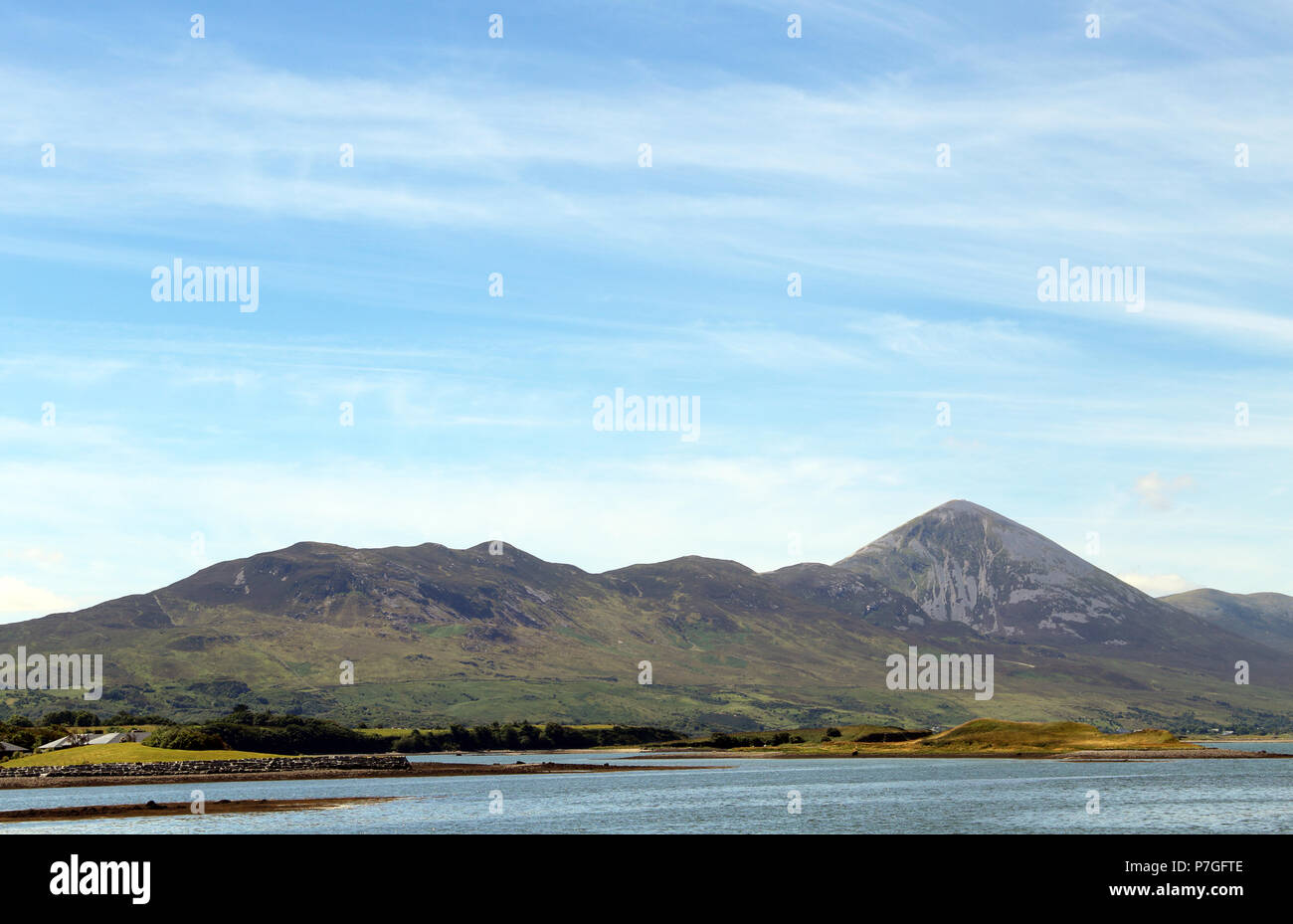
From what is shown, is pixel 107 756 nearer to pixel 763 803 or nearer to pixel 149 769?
pixel 149 769

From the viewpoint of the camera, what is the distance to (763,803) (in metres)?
119

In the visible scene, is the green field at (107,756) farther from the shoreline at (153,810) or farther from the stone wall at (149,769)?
the shoreline at (153,810)

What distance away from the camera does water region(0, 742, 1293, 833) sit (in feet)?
299

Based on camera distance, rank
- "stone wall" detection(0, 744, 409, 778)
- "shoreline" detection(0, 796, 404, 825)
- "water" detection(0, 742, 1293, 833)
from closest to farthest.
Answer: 1. "water" detection(0, 742, 1293, 833)
2. "shoreline" detection(0, 796, 404, 825)
3. "stone wall" detection(0, 744, 409, 778)

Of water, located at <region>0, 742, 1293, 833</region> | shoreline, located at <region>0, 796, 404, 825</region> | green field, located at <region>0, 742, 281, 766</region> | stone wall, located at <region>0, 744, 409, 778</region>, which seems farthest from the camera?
green field, located at <region>0, 742, 281, 766</region>

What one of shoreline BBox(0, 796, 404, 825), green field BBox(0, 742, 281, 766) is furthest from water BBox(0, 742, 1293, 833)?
green field BBox(0, 742, 281, 766)

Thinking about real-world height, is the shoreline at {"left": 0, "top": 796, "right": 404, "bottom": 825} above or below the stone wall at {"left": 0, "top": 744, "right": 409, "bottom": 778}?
above

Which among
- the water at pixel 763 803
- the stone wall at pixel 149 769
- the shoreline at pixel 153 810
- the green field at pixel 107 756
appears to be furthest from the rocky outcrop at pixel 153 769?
the shoreline at pixel 153 810

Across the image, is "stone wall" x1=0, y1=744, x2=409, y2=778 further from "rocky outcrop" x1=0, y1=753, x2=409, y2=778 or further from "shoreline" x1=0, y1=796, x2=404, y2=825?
"shoreline" x1=0, y1=796, x2=404, y2=825
